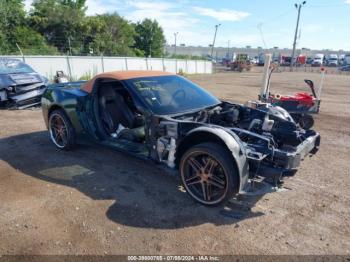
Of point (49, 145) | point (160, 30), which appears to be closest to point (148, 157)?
point (49, 145)

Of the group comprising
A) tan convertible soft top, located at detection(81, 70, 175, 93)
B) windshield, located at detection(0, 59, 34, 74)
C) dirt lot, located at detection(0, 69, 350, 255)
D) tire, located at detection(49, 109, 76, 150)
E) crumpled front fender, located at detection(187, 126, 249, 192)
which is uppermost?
tan convertible soft top, located at detection(81, 70, 175, 93)

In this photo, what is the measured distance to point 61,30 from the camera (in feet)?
103

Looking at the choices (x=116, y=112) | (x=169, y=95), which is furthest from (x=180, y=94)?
(x=116, y=112)

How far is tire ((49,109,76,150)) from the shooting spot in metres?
5.40

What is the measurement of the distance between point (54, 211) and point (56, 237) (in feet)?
1.85

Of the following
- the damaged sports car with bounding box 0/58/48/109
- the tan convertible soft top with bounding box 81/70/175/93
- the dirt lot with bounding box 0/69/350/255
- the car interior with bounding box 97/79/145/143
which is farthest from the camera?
the damaged sports car with bounding box 0/58/48/109

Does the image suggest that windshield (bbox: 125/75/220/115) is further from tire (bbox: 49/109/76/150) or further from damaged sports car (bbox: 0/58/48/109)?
damaged sports car (bbox: 0/58/48/109)

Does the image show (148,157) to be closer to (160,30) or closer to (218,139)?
(218,139)

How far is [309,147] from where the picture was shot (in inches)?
151

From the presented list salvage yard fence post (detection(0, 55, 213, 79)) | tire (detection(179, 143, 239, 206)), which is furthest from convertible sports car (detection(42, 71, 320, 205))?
salvage yard fence post (detection(0, 55, 213, 79))

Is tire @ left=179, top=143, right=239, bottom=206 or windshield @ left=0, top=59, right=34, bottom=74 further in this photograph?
windshield @ left=0, top=59, right=34, bottom=74

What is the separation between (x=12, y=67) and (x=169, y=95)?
27.1 feet

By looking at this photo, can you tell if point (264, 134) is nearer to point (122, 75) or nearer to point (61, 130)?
point (122, 75)

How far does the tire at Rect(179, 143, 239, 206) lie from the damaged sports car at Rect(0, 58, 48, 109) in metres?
7.98
